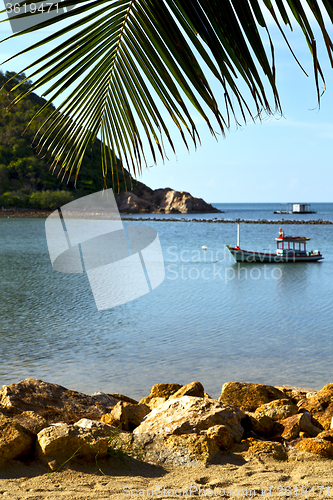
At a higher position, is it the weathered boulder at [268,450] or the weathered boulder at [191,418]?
the weathered boulder at [191,418]

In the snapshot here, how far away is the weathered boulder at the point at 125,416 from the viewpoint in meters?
3.96

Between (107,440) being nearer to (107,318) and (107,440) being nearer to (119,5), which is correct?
(119,5)

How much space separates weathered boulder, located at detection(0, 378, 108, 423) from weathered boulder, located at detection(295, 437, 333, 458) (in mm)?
1952

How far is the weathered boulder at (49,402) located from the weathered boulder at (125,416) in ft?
0.82

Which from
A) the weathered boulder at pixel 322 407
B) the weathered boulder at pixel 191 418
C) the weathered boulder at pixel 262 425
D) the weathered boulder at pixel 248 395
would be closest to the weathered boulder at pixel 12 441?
the weathered boulder at pixel 191 418

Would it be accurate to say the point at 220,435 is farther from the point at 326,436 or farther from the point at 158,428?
the point at 326,436

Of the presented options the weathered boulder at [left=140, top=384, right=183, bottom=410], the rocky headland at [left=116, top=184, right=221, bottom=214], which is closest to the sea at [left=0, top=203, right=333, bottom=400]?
the weathered boulder at [left=140, top=384, right=183, bottom=410]

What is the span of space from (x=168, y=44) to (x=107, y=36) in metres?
0.29

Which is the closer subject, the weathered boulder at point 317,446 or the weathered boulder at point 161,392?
the weathered boulder at point 317,446

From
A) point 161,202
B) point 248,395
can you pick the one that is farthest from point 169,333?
point 161,202

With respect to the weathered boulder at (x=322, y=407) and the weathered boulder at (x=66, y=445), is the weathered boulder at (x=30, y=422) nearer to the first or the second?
the weathered boulder at (x=66, y=445)

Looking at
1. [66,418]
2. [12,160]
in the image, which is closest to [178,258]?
[66,418]

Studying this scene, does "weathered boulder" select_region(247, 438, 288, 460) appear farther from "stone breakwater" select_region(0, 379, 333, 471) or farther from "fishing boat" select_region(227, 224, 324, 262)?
"fishing boat" select_region(227, 224, 324, 262)

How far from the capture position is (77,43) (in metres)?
1.37
